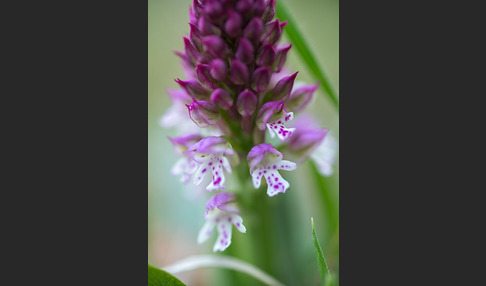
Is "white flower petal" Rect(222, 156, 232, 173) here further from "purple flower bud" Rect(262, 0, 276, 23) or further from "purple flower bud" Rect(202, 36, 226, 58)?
"purple flower bud" Rect(262, 0, 276, 23)

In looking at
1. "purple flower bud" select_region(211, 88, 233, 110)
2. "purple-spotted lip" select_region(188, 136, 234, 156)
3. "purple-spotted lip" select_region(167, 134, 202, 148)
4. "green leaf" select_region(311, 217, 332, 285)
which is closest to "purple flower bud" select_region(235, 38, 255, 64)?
"purple flower bud" select_region(211, 88, 233, 110)

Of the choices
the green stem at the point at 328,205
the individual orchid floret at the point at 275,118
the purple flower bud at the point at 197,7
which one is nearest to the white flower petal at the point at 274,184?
the individual orchid floret at the point at 275,118

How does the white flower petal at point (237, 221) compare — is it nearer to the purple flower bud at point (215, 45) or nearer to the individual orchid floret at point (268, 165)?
the individual orchid floret at point (268, 165)

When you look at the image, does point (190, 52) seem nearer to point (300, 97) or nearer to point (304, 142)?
point (300, 97)

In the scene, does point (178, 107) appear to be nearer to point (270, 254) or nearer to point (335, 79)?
point (270, 254)

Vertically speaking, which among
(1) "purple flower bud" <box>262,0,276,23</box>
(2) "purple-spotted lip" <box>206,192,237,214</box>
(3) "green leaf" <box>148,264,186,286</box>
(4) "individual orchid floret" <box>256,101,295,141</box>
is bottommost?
(3) "green leaf" <box>148,264,186,286</box>

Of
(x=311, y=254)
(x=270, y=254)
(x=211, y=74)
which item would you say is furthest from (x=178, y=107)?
(x=311, y=254)
